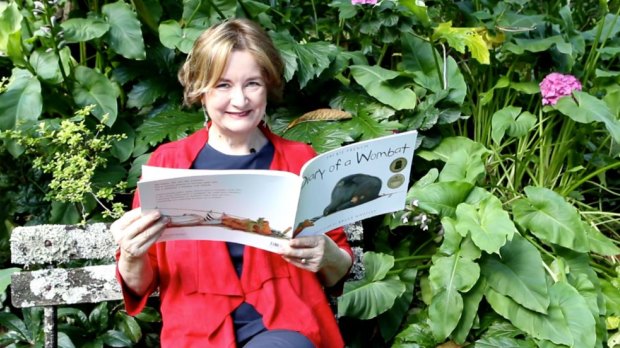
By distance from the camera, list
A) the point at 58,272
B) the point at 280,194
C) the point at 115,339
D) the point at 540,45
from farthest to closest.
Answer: the point at 540,45
the point at 115,339
the point at 58,272
the point at 280,194

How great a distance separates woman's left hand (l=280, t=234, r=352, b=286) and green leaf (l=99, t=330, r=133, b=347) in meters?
0.88

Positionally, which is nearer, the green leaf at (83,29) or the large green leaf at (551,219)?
the large green leaf at (551,219)

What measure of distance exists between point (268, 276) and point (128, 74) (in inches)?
56.0

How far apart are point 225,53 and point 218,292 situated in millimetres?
537

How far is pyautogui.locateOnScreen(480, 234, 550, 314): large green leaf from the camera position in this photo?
229cm

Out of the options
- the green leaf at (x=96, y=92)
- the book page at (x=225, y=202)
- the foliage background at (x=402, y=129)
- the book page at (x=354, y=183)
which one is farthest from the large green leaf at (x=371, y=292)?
the green leaf at (x=96, y=92)

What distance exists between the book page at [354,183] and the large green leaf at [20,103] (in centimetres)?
134

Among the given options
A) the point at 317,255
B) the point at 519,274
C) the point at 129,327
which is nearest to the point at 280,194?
the point at 317,255

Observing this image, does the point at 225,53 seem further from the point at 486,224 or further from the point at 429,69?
the point at 429,69

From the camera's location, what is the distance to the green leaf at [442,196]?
8.03 ft

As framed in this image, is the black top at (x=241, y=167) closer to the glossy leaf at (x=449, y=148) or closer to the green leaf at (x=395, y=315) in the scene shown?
the green leaf at (x=395, y=315)

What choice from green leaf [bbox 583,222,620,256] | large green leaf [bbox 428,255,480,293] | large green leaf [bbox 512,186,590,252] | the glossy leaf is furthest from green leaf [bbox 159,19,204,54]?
green leaf [bbox 583,222,620,256]

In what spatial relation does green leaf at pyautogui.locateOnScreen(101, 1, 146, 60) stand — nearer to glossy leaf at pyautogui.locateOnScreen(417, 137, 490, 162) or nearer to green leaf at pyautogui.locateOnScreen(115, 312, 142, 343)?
green leaf at pyautogui.locateOnScreen(115, 312, 142, 343)

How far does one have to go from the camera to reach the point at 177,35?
2.81 m
